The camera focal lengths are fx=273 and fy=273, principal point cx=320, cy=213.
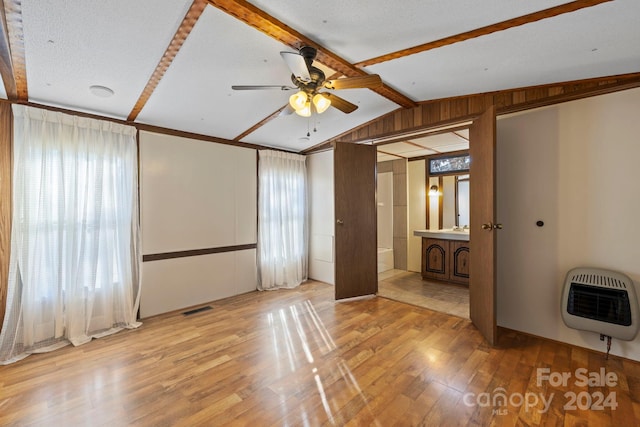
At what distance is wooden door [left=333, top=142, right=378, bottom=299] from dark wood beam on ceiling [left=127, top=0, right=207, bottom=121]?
2.20 metres

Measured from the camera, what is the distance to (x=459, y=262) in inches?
178

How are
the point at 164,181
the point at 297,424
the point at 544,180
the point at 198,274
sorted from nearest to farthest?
the point at 297,424
the point at 544,180
the point at 164,181
the point at 198,274

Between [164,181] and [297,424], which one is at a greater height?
[164,181]

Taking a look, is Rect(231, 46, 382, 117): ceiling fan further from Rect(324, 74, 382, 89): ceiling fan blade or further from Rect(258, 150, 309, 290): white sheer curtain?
Rect(258, 150, 309, 290): white sheer curtain

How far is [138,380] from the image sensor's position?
209 centimetres

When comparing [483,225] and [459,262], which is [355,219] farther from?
[459,262]

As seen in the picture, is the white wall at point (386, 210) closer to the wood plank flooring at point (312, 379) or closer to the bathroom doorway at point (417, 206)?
the bathroom doorway at point (417, 206)

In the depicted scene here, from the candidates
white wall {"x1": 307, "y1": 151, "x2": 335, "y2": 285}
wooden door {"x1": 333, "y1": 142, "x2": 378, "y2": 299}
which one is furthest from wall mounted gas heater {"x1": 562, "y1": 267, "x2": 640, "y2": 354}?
white wall {"x1": 307, "y1": 151, "x2": 335, "y2": 285}

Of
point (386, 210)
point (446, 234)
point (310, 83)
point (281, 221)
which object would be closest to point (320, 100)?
point (310, 83)

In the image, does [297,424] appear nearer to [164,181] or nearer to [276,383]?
[276,383]

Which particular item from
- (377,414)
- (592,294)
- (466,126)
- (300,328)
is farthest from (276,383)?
(466,126)

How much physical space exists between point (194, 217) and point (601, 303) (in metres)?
4.36

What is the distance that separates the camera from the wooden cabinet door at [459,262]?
444 cm

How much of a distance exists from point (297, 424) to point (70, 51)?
293 centimetres
